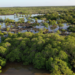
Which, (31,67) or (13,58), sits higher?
(13,58)

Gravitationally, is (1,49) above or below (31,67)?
above

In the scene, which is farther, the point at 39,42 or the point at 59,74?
the point at 39,42

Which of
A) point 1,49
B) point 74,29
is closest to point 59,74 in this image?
point 1,49

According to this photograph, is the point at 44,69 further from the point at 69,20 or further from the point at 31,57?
the point at 69,20

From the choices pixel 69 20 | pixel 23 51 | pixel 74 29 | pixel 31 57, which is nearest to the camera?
pixel 31 57

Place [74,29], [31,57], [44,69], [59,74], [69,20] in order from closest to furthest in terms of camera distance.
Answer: [59,74]
[44,69]
[31,57]
[74,29]
[69,20]

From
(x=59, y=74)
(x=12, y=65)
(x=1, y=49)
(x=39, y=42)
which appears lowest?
(x=12, y=65)

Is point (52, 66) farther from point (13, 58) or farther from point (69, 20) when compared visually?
point (69, 20)

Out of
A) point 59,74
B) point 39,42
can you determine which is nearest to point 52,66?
point 59,74

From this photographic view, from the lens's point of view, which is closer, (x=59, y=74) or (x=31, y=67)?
(x=59, y=74)
